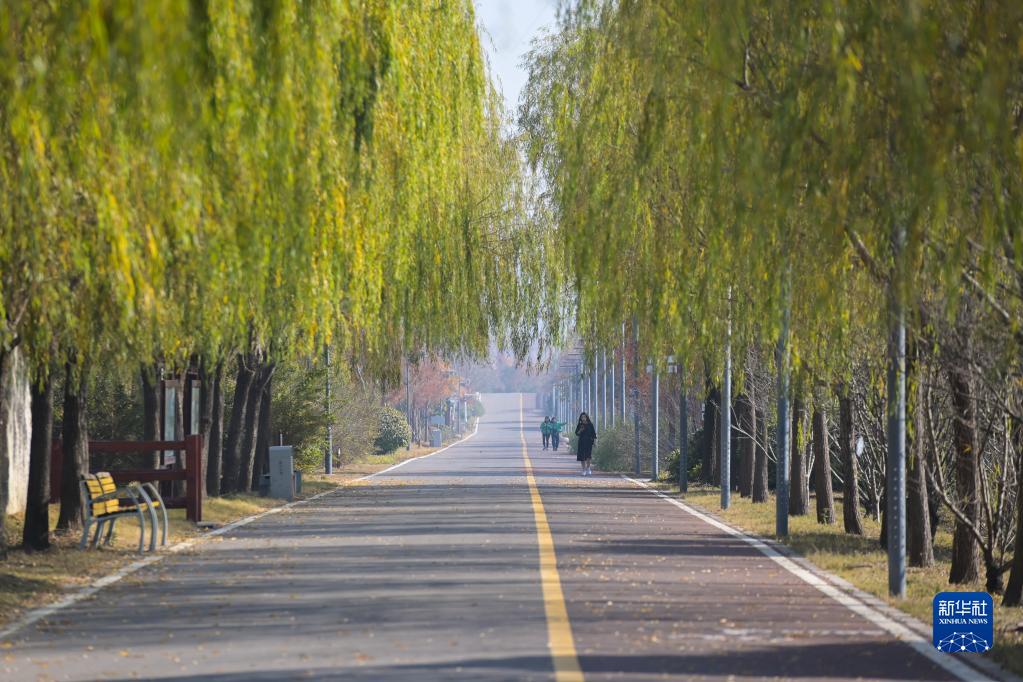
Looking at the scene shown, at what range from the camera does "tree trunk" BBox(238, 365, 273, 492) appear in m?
34.5

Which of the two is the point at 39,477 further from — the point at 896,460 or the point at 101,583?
the point at 896,460

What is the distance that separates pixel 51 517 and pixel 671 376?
819 inches

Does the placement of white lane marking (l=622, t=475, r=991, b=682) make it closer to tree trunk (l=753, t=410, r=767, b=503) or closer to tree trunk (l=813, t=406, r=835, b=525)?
tree trunk (l=813, t=406, r=835, b=525)

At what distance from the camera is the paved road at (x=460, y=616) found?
37.0 ft

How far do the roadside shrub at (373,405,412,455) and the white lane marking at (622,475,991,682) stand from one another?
59825 millimetres

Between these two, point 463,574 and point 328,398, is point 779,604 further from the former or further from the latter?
point 328,398

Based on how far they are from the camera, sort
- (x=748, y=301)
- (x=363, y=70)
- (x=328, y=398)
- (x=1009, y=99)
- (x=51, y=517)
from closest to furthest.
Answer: (x=1009, y=99), (x=363, y=70), (x=748, y=301), (x=51, y=517), (x=328, y=398)

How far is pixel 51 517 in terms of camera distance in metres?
24.6

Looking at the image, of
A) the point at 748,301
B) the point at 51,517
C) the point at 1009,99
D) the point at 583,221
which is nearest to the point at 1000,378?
the point at 748,301

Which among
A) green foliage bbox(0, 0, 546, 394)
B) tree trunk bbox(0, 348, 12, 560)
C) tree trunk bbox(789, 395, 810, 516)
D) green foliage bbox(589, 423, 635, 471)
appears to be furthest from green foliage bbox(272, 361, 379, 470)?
tree trunk bbox(0, 348, 12, 560)

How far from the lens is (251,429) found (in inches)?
1364

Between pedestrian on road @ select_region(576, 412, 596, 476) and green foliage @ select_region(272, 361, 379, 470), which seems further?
pedestrian on road @ select_region(576, 412, 596, 476)

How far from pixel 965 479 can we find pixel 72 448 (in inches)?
407

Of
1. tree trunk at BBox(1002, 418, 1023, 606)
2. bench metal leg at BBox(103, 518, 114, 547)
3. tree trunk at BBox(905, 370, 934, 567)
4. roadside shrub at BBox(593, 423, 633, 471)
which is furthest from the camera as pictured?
roadside shrub at BBox(593, 423, 633, 471)
